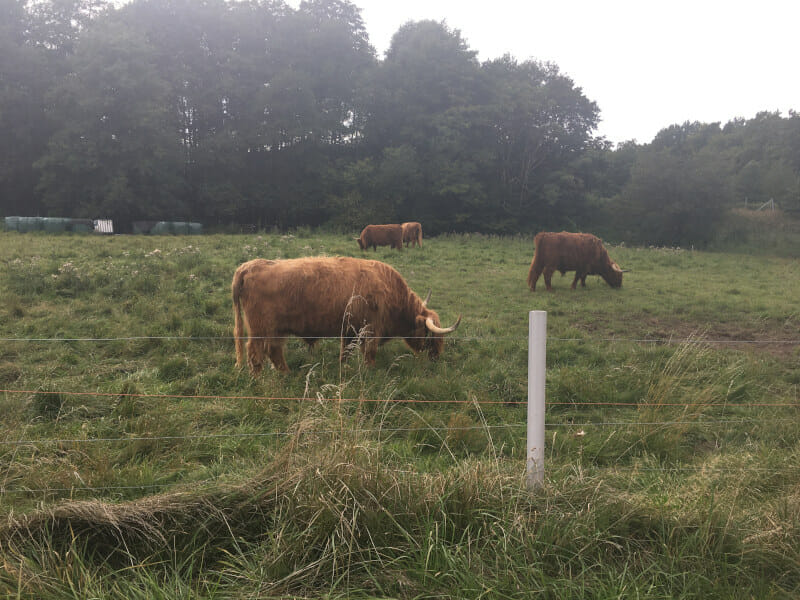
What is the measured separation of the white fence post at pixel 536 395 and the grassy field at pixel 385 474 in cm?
10

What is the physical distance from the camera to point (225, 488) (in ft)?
8.13

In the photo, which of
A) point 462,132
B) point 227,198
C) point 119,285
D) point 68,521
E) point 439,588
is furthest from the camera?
point 462,132

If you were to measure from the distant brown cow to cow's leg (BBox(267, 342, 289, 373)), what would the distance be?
24.0ft

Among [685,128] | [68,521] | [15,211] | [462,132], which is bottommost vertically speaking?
[68,521]

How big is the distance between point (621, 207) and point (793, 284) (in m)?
20.7

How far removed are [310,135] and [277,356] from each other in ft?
113

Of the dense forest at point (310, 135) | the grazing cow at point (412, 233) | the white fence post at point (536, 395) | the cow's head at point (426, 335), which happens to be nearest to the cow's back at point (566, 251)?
the cow's head at point (426, 335)

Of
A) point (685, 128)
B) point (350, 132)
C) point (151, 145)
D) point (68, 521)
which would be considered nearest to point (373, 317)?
point (68, 521)

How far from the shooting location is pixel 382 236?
1897 centimetres

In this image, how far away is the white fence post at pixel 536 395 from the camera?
2371 mm

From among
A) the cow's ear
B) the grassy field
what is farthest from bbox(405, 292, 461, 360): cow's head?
the grassy field

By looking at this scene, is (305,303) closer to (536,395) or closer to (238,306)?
(238,306)

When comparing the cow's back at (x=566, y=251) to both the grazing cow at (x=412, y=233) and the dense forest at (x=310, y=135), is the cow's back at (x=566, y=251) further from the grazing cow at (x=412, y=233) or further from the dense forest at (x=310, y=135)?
the dense forest at (x=310, y=135)

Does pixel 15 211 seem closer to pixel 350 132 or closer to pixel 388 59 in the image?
pixel 350 132
